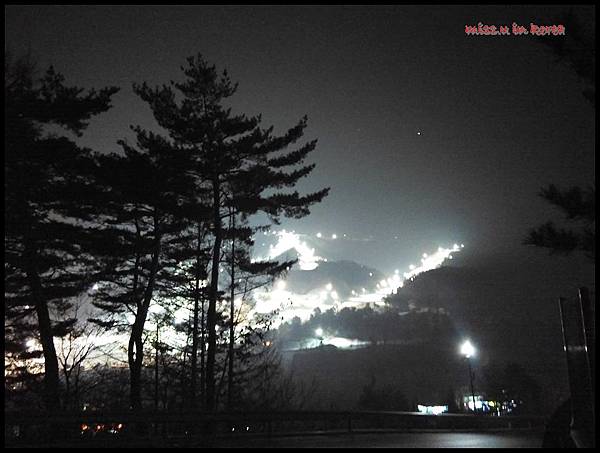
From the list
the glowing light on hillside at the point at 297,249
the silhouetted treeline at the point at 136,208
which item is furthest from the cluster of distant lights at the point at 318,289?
the silhouetted treeline at the point at 136,208

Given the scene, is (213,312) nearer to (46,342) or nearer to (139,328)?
(139,328)

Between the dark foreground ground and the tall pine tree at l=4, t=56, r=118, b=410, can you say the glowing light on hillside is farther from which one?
the dark foreground ground

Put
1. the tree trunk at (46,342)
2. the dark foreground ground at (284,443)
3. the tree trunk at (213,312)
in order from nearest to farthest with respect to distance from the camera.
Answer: the dark foreground ground at (284,443), the tree trunk at (46,342), the tree trunk at (213,312)

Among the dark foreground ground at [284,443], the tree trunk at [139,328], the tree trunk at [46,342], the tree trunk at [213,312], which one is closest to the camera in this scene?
the dark foreground ground at [284,443]

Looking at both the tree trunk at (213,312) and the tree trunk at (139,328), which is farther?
the tree trunk at (139,328)

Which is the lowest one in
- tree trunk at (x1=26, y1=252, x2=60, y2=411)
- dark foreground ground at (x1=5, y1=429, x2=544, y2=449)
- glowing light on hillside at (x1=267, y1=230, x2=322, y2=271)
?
dark foreground ground at (x1=5, y1=429, x2=544, y2=449)

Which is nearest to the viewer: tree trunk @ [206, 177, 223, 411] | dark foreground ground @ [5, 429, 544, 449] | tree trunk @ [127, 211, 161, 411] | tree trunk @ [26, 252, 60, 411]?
dark foreground ground @ [5, 429, 544, 449]

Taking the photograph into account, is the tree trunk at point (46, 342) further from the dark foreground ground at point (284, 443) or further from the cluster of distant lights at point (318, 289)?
the cluster of distant lights at point (318, 289)

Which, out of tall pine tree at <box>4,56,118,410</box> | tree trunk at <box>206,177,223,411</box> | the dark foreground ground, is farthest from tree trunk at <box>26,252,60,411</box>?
the dark foreground ground

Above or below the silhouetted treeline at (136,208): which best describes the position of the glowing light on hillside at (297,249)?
above

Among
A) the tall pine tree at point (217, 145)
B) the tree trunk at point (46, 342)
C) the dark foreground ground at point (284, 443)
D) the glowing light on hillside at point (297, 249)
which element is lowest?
the dark foreground ground at point (284, 443)

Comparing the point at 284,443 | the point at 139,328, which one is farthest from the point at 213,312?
the point at 284,443

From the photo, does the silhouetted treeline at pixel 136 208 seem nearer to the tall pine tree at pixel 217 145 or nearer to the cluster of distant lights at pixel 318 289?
the tall pine tree at pixel 217 145

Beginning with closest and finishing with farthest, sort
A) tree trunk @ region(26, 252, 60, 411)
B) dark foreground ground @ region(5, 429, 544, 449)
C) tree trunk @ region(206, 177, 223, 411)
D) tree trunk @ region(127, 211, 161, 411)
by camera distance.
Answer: dark foreground ground @ region(5, 429, 544, 449) < tree trunk @ region(26, 252, 60, 411) < tree trunk @ region(206, 177, 223, 411) < tree trunk @ region(127, 211, 161, 411)
